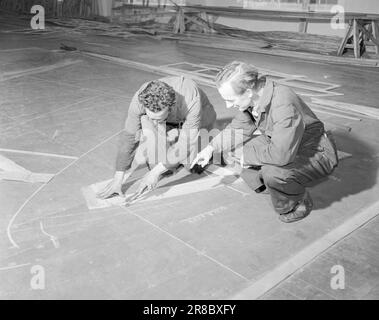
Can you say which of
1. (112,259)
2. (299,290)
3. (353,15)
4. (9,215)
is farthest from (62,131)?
(353,15)

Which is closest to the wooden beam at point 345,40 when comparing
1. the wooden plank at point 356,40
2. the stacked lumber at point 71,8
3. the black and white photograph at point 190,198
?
the wooden plank at point 356,40

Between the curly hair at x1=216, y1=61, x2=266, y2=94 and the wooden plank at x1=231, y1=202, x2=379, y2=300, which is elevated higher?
the curly hair at x1=216, y1=61, x2=266, y2=94

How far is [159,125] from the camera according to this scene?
3312 mm

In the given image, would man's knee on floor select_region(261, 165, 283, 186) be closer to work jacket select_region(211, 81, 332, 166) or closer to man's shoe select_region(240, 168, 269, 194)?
work jacket select_region(211, 81, 332, 166)

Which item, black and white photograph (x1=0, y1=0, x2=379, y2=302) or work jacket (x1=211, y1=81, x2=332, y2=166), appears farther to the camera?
work jacket (x1=211, y1=81, x2=332, y2=166)

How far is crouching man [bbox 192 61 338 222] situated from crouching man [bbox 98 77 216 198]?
0.67ft

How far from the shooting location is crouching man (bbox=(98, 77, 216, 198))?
8.96ft

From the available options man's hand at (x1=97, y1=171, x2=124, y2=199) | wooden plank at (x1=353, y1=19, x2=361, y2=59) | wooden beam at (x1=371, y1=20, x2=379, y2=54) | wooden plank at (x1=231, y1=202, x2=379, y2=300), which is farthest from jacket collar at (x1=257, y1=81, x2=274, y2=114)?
wooden beam at (x1=371, y1=20, x2=379, y2=54)

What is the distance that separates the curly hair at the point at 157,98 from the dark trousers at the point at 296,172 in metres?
0.69

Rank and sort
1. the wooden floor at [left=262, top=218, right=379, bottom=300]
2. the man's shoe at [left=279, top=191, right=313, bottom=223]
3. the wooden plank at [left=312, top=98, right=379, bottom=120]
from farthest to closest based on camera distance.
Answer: the wooden plank at [left=312, top=98, right=379, bottom=120] < the man's shoe at [left=279, top=191, right=313, bottom=223] < the wooden floor at [left=262, top=218, right=379, bottom=300]

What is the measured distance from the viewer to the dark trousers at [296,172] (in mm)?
2842

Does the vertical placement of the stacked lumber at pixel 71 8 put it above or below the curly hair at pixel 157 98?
above

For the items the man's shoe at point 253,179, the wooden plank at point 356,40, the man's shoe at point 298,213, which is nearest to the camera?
the man's shoe at point 298,213

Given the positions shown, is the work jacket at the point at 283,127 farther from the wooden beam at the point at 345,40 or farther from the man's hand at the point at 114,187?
the wooden beam at the point at 345,40
